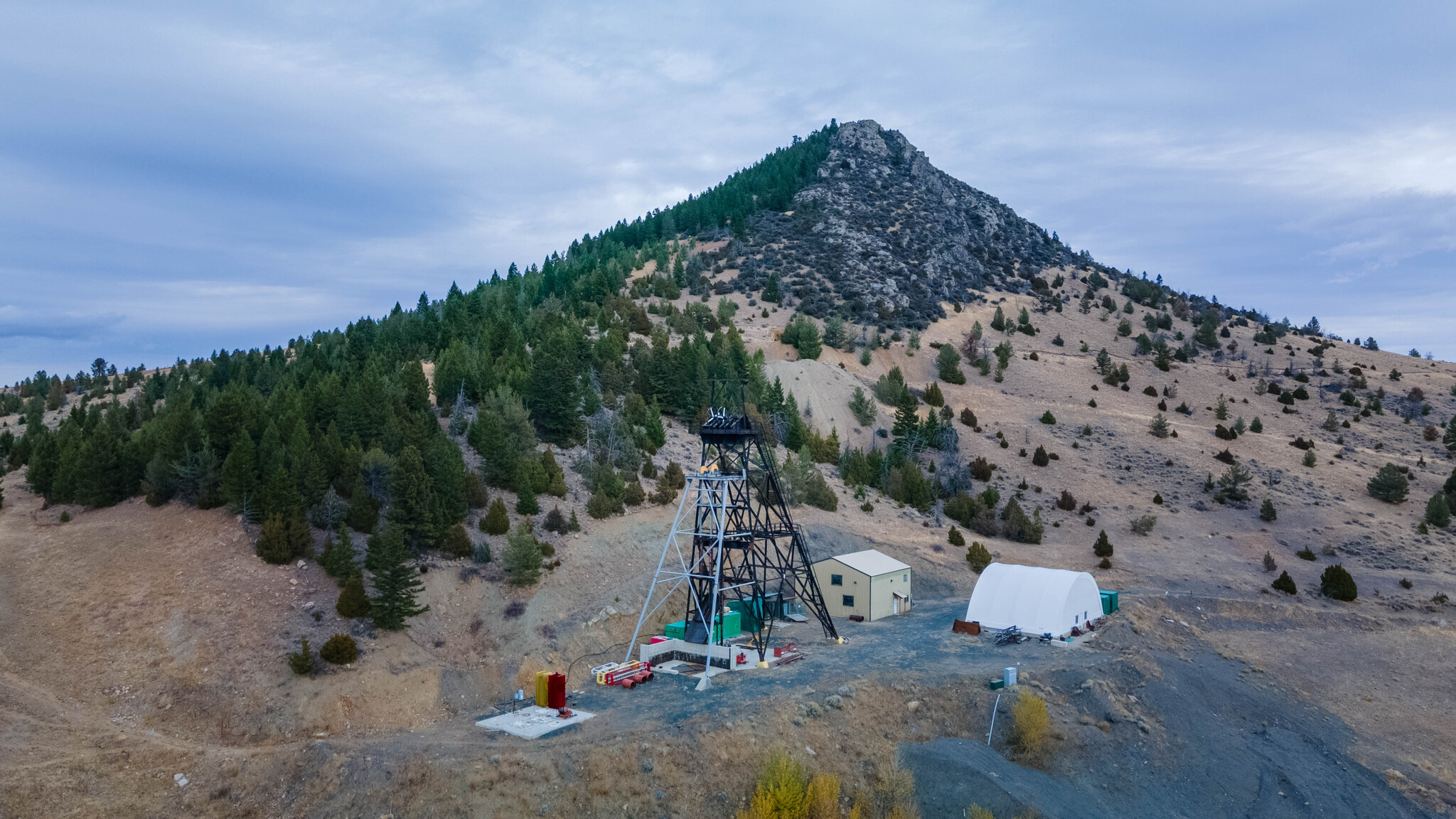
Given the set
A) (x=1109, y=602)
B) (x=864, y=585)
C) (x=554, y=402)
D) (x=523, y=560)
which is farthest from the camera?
(x=554, y=402)

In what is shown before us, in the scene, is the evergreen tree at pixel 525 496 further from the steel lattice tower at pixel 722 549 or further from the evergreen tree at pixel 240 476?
the evergreen tree at pixel 240 476

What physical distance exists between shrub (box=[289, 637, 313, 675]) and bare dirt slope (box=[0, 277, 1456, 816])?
472 millimetres

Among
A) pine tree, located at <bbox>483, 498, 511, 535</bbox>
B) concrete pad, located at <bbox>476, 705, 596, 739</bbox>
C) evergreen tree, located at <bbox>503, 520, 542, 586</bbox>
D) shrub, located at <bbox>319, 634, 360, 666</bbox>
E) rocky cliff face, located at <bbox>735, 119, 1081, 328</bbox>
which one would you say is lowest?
concrete pad, located at <bbox>476, 705, 596, 739</bbox>

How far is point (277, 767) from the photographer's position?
75.0 ft

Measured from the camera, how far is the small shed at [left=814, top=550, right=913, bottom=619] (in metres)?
39.7

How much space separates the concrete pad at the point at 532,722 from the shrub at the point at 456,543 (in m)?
9.63

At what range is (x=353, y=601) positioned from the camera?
29.5 m

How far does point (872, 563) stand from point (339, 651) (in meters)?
25.4

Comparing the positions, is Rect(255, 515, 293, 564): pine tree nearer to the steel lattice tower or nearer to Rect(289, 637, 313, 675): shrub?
Rect(289, 637, 313, 675): shrub

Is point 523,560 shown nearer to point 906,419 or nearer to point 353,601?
point 353,601

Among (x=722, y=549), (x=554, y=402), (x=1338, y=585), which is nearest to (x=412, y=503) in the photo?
(x=722, y=549)

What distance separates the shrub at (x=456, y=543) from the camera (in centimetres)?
3484

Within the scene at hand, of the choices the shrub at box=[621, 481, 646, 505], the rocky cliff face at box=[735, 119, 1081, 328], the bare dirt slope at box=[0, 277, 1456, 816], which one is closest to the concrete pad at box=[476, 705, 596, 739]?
the bare dirt slope at box=[0, 277, 1456, 816]

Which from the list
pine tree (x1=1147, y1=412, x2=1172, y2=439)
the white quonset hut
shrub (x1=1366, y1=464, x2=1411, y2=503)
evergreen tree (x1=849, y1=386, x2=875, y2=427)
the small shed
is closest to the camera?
the white quonset hut
